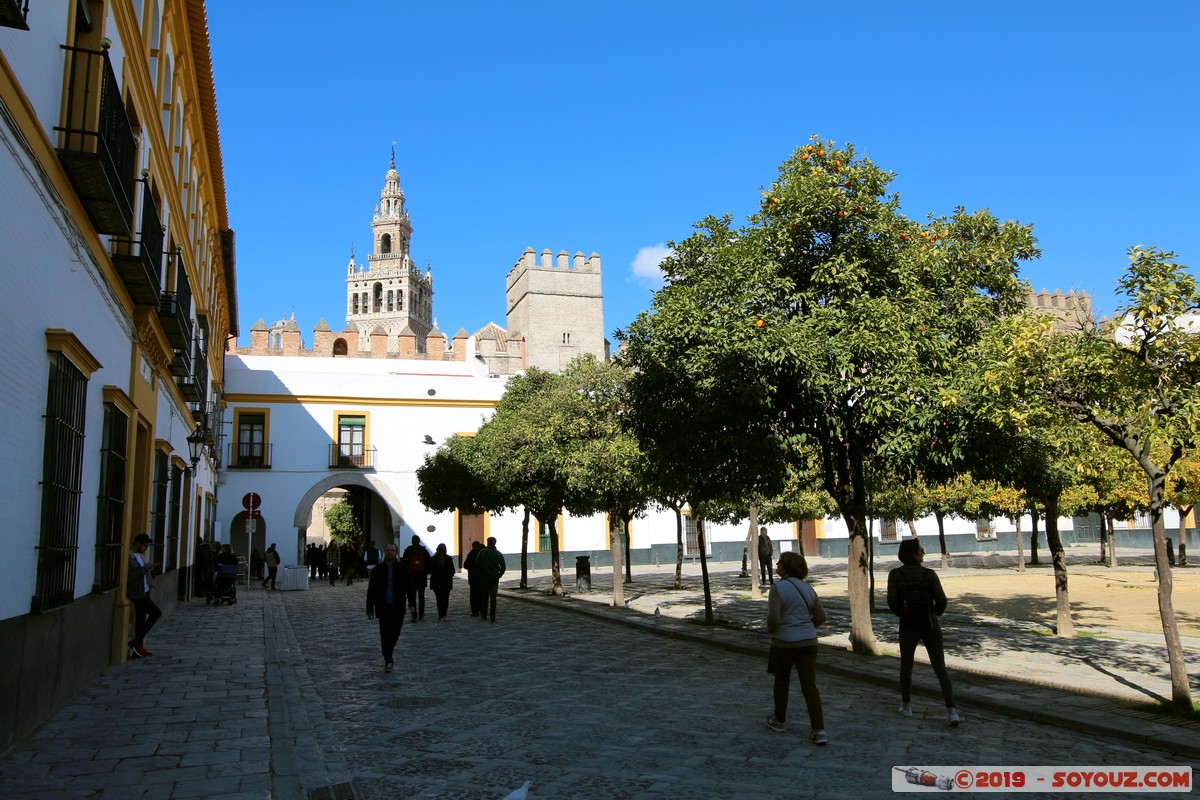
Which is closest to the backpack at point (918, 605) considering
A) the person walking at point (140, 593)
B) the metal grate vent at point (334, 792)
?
the metal grate vent at point (334, 792)

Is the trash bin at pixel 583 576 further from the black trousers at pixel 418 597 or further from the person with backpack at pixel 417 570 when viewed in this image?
the person with backpack at pixel 417 570

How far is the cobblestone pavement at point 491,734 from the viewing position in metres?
5.85

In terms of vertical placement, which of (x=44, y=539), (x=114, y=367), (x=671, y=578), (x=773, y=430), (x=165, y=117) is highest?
(x=165, y=117)

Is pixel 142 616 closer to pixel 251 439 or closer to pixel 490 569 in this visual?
pixel 490 569

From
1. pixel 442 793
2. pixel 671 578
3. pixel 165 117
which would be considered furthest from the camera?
pixel 671 578

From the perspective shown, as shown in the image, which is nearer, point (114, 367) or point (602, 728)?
point (602, 728)

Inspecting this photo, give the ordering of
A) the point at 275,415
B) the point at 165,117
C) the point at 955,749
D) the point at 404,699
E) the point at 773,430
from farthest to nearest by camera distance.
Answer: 1. the point at 275,415
2. the point at 165,117
3. the point at 773,430
4. the point at 404,699
5. the point at 955,749

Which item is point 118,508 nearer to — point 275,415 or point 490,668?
point 490,668

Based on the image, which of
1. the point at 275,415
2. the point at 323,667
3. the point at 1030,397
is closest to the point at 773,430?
the point at 1030,397

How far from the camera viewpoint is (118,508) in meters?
11.4

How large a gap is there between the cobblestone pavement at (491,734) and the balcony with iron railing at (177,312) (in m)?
5.03

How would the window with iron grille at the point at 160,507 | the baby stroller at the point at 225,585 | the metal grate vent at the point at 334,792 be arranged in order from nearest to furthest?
the metal grate vent at the point at 334,792 → the window with iron grille at the point at 160,507 → the baby stroller at the point at 225,585

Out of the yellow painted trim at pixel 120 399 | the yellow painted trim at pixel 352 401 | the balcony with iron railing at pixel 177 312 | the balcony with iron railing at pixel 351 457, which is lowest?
the yellow painted trim at pixel 120 399

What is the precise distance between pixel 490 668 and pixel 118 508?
5036mm
